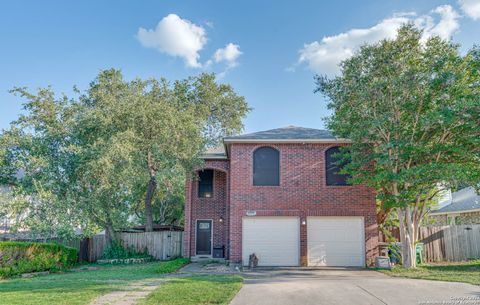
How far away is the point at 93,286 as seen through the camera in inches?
355

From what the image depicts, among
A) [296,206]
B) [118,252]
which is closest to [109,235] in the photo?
[118,252]

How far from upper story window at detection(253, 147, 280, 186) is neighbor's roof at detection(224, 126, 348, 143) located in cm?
52

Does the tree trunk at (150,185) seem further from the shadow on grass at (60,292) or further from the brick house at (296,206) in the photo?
the shadow on grass at (60,292)

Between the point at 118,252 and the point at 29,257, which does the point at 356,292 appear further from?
the point at 118,252

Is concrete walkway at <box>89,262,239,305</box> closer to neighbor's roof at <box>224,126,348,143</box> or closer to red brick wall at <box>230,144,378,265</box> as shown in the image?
red brick wall at <box>230,144,378,265</box>

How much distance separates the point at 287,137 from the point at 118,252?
982cm

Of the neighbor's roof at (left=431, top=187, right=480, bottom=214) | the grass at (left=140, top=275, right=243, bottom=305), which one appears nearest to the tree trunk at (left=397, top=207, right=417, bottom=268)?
the grass at (left=140, top=275, right=243, bottom=305)

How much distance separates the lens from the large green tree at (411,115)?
1137 centimetres

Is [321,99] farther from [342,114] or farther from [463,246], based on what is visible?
[463,246]

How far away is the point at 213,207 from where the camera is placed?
1780 centimetres

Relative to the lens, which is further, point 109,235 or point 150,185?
point 150,185

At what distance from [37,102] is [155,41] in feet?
21.7

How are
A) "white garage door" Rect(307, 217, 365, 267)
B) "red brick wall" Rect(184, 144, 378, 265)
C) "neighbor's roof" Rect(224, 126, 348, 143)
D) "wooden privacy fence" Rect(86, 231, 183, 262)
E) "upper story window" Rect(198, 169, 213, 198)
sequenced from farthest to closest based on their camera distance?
"upper story window" Rect(198, 169, 213, 198) < "wooden privacy fence" Rect(86, 231, 183, 262) < "neighbor's roof" Rect(224, 126, 348, 143) < "red brick wall" Rect(184, 144, 378, 265) < "white garage door" Rect(307, 217, 365, 267)

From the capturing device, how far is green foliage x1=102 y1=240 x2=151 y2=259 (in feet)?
55.8
